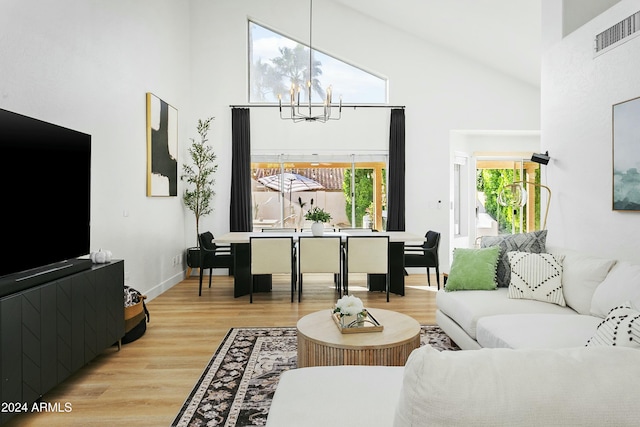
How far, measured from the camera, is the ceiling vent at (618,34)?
3.11m

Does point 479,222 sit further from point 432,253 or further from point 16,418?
point 16,418

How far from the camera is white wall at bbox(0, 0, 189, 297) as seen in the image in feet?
10.4

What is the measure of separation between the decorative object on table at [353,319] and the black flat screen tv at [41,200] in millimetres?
1811

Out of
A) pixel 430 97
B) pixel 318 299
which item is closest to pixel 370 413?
pixel 318 299

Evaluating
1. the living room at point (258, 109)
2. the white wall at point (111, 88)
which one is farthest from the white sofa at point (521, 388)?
the white wall at point (111, 88)

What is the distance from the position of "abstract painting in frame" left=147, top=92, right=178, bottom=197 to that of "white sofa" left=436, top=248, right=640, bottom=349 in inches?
150

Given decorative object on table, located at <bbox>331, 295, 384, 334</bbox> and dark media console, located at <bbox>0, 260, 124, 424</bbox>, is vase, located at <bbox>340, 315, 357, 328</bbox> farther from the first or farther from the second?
dark media console, located at <bbox>0, 260, 124, 424</bbox>

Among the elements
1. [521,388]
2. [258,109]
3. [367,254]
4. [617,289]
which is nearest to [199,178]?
[258,109]

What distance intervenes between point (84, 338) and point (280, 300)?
272 cm

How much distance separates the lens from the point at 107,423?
2438 mm

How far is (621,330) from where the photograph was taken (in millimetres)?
1795

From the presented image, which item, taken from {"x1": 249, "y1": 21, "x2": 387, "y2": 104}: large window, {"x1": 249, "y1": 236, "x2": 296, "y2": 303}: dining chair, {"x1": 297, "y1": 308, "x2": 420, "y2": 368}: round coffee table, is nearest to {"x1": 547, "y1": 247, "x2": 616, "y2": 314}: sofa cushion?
{"x1": 297, "y1": 308, "x2": 420, "y2": 368}: round coffee table

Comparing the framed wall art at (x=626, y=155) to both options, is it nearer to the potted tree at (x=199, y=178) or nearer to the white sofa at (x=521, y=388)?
the white sofa at (x=521, y=388)

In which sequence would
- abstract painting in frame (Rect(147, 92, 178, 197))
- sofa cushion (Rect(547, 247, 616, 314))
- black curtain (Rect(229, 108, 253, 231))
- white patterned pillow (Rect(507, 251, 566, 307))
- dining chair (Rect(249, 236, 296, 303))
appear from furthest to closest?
1. black curtain (Rect(229, 108, 253, 231))
2. abstract painting in frame (Rect(147, 92, 178, 197))
3. dining chair (Rect(249, 236, 296, 303))
4. white patterned pillow (Rect(507, 251, 566, 307))
5. sofa cushion (Rect(547, 247, 616, 314))
